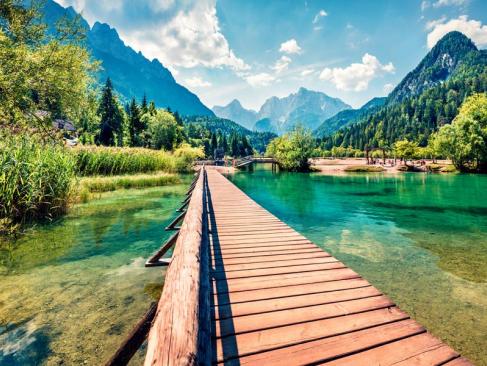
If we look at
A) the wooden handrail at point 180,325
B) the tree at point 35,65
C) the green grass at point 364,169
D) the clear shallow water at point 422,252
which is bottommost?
the clear shallow water at point 422,252

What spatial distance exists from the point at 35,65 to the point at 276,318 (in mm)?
16165

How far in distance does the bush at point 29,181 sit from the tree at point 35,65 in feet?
11.6

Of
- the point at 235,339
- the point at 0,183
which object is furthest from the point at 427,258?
the point at 0,183

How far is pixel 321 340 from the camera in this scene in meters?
2.51

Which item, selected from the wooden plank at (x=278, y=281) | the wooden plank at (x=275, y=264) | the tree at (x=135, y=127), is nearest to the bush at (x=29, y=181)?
the wooden plank at (x=275, y=264)

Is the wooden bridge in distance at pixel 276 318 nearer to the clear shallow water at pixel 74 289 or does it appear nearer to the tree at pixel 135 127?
the clear shallow water at pixel 74 289

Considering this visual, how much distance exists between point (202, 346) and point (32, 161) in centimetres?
1034

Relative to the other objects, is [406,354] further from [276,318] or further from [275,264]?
[275,264]

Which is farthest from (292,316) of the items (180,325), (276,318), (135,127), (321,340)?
(135,127)

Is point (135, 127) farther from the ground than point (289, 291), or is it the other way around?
point (135, 127)

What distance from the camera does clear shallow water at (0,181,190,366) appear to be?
12.0 feet

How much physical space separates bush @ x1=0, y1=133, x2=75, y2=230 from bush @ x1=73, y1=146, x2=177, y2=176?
17.4ft

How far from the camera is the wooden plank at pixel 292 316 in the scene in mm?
2667

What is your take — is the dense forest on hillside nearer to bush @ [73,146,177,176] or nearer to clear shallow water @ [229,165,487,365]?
bush @ [73,146,177,176]
